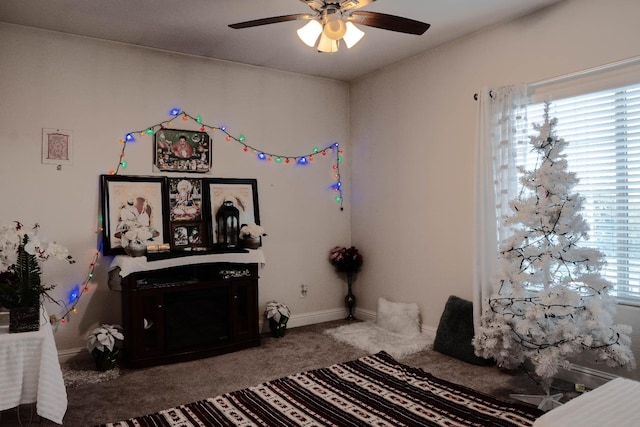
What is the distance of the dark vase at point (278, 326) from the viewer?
462 cm

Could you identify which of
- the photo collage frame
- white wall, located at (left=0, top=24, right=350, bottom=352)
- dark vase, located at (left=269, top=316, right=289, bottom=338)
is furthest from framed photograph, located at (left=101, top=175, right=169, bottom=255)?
dark vase, located at (left=269, top=316, right=289, bottom=338)

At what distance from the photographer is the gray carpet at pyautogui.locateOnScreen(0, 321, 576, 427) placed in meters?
3.05

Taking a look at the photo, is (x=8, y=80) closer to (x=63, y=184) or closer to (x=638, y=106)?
(x=63, y=184)

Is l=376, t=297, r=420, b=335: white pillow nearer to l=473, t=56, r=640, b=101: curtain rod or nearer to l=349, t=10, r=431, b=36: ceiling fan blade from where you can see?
l=473, t=56, r=640, b=101: curtain rod

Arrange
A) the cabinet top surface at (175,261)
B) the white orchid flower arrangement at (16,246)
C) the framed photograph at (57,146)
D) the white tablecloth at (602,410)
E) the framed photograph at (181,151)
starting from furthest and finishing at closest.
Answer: the framed photograph at (181,151), the framed photograph at (57,146), the cabinet top surface at (175,261), the white orchid flower arrangement at (16,246), the white tablecloth at (602,410)

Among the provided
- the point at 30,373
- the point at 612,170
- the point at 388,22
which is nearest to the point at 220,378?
the point at 30,373

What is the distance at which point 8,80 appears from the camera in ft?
12.3

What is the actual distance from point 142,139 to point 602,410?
3895 mm

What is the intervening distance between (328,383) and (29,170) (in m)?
2.88

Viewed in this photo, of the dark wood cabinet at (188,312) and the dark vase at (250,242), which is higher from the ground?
the dark vase at (250,242)

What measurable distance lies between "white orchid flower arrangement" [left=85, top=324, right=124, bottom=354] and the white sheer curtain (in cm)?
283

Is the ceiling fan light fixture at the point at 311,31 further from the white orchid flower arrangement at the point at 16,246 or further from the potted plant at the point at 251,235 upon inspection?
the potted plant at the point at 251,235

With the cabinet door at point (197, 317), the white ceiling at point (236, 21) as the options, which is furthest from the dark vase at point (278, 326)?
the white ceiling at point (236, 21)

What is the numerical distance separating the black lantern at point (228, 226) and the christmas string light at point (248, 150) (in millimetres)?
711
